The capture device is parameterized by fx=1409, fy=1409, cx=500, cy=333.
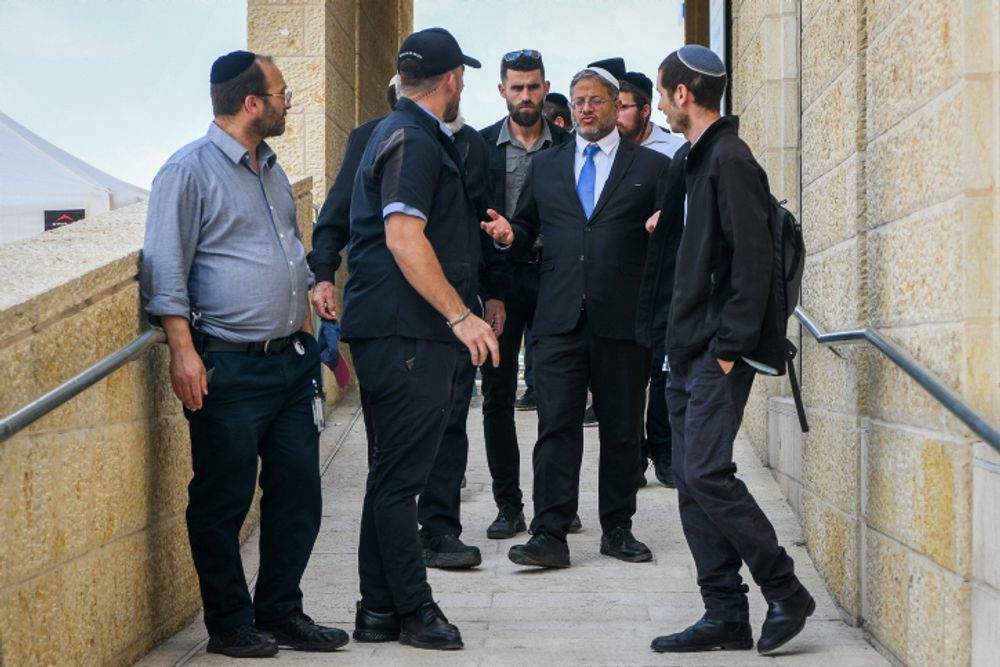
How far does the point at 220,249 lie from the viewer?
413cm

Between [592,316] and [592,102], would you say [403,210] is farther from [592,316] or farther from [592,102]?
[592,102]

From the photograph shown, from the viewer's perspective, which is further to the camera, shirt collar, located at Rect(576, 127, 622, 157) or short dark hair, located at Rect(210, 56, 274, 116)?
shirt collar, located at Rect(576, 127, 622, 157)

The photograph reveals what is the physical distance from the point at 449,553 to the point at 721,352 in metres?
1.73

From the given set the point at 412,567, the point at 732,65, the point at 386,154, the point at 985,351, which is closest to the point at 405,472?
the point at 412,567

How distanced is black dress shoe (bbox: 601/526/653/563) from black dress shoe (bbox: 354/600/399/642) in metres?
1.34

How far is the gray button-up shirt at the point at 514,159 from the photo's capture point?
597cm

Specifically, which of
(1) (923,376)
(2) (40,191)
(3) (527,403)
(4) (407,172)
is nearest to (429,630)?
(4) (407,172)

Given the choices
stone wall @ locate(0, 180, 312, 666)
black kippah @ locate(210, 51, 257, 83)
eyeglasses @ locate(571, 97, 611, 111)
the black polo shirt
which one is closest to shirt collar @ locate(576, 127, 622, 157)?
eyeglasses @ locate(571, 97, 611, 111)

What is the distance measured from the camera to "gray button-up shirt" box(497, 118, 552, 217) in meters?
5.97

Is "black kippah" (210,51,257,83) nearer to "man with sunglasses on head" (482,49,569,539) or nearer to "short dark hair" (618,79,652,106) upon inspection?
"man with sunglasses on head" (482,49,569,539)

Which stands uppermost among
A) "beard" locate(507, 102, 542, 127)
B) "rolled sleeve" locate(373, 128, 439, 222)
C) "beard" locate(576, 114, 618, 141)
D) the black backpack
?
"beard" locate(507, 102, 542, 127)

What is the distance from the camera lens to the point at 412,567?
4160 mm

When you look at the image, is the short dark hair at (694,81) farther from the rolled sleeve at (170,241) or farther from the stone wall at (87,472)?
the stone wall at (87,472)

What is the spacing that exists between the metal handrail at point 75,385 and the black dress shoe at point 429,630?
1.11m
